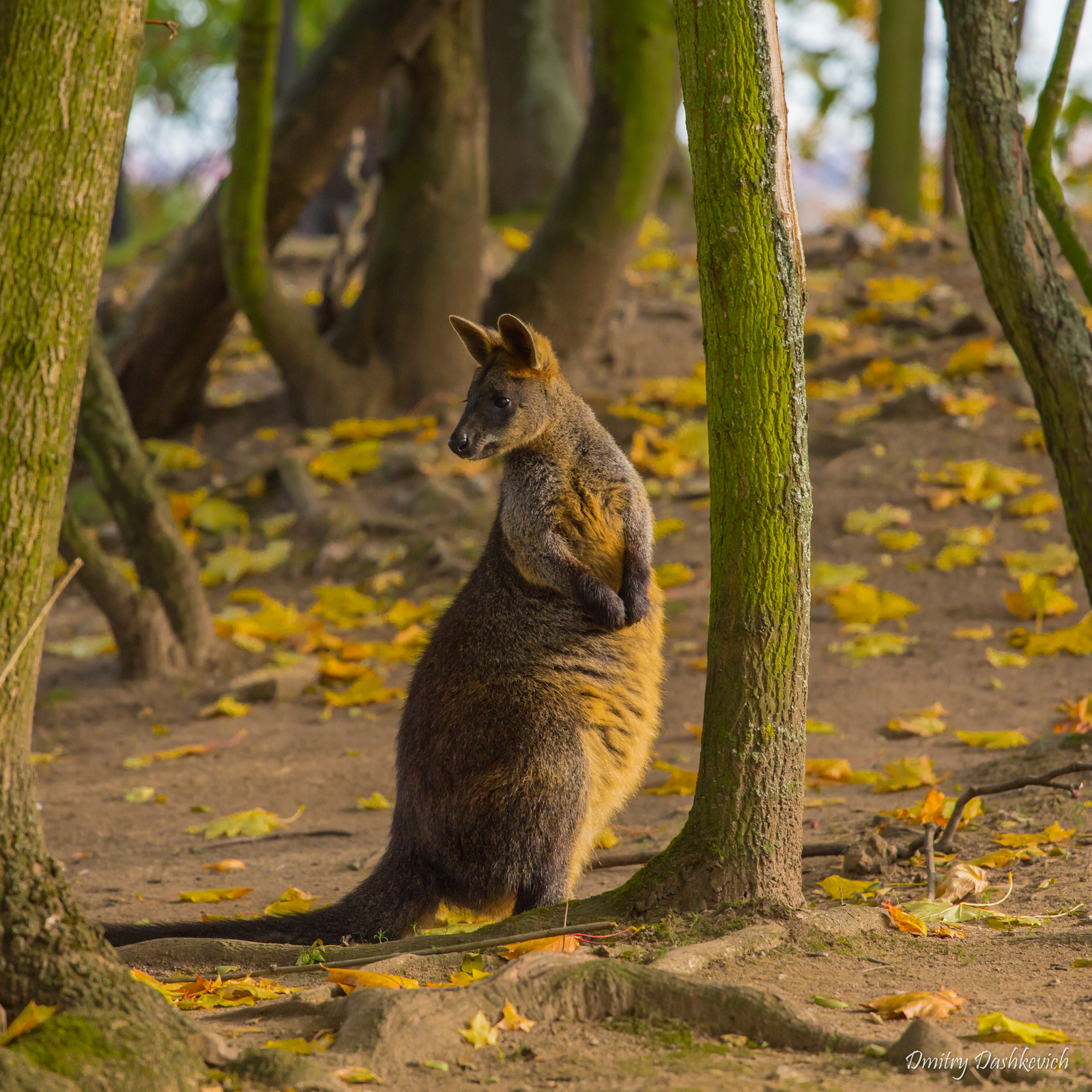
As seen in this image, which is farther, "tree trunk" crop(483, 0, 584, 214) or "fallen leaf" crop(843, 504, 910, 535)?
"tree trunk" crop(483, 0, 584, 214)

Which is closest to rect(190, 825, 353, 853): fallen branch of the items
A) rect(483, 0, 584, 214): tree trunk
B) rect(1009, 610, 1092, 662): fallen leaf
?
rect(1009, 610, 1092, 662): fallen leaf

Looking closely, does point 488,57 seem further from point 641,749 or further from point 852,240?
point 641,749

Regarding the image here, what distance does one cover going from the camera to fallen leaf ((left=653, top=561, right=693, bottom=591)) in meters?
7.18

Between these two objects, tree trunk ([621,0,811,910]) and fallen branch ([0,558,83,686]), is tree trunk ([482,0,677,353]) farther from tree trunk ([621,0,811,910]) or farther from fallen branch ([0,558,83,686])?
fallen branch ([0,558,83,686])

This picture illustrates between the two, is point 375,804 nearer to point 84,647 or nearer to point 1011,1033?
point 84,647

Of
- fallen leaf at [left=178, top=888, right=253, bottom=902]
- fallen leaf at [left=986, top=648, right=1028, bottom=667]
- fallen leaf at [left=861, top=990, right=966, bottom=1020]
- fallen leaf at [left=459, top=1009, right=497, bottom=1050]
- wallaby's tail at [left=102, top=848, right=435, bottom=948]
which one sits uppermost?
fallen leaf at [left=986, top=648, right=1028, bottom=667]

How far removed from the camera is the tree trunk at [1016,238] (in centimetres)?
416

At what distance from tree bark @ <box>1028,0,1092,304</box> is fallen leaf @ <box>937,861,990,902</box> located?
2.29 m

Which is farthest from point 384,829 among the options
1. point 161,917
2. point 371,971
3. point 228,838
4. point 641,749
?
point 371,971

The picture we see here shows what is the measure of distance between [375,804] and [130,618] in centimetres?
235

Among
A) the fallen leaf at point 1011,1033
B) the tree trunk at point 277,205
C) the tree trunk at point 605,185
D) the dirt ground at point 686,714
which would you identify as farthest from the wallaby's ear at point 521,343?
the tree trunk at point 277,205

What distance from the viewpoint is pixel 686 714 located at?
604 centimetres

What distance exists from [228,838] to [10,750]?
2771 mm

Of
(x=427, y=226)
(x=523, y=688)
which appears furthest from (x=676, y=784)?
(x=427, y=226)
